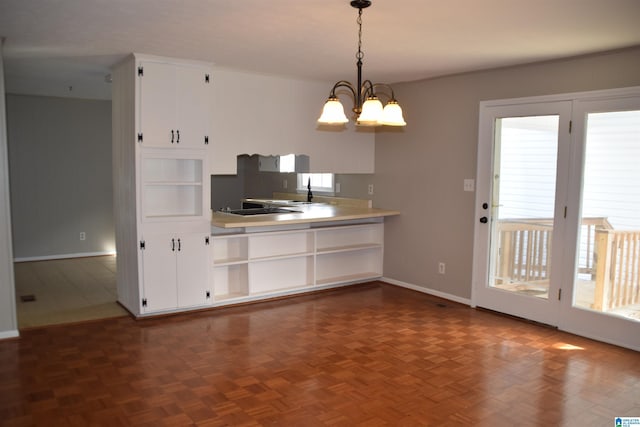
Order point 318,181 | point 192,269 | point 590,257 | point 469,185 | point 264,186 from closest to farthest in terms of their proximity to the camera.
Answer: point 590,257
point 192,269
point 469,185
point 318,181
point 264,186

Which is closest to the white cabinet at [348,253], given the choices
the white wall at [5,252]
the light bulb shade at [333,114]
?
the light bulb shade at [333,114]

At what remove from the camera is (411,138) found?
567cm

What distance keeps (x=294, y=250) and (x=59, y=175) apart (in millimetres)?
3998

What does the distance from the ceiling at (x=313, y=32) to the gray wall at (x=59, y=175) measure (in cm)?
218

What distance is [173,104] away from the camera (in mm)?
4547

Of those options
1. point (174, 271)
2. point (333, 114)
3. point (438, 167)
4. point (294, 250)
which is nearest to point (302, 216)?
point (294, 250)

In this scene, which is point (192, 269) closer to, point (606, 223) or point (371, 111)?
point (371, 111)

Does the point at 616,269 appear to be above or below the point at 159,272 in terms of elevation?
above

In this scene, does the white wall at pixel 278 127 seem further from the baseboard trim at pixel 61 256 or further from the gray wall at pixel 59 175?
the baseboard trim at pixel 61 256

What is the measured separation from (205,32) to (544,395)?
3.32m

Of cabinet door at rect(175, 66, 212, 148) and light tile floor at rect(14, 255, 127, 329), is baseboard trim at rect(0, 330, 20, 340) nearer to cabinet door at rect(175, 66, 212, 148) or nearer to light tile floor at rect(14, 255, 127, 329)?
light tile floor at rect(14, 255, 127, 329)

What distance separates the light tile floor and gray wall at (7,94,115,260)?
0.32m

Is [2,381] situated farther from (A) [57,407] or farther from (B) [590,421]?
(B) [590,421]

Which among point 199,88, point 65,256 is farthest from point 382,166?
point 65,256
